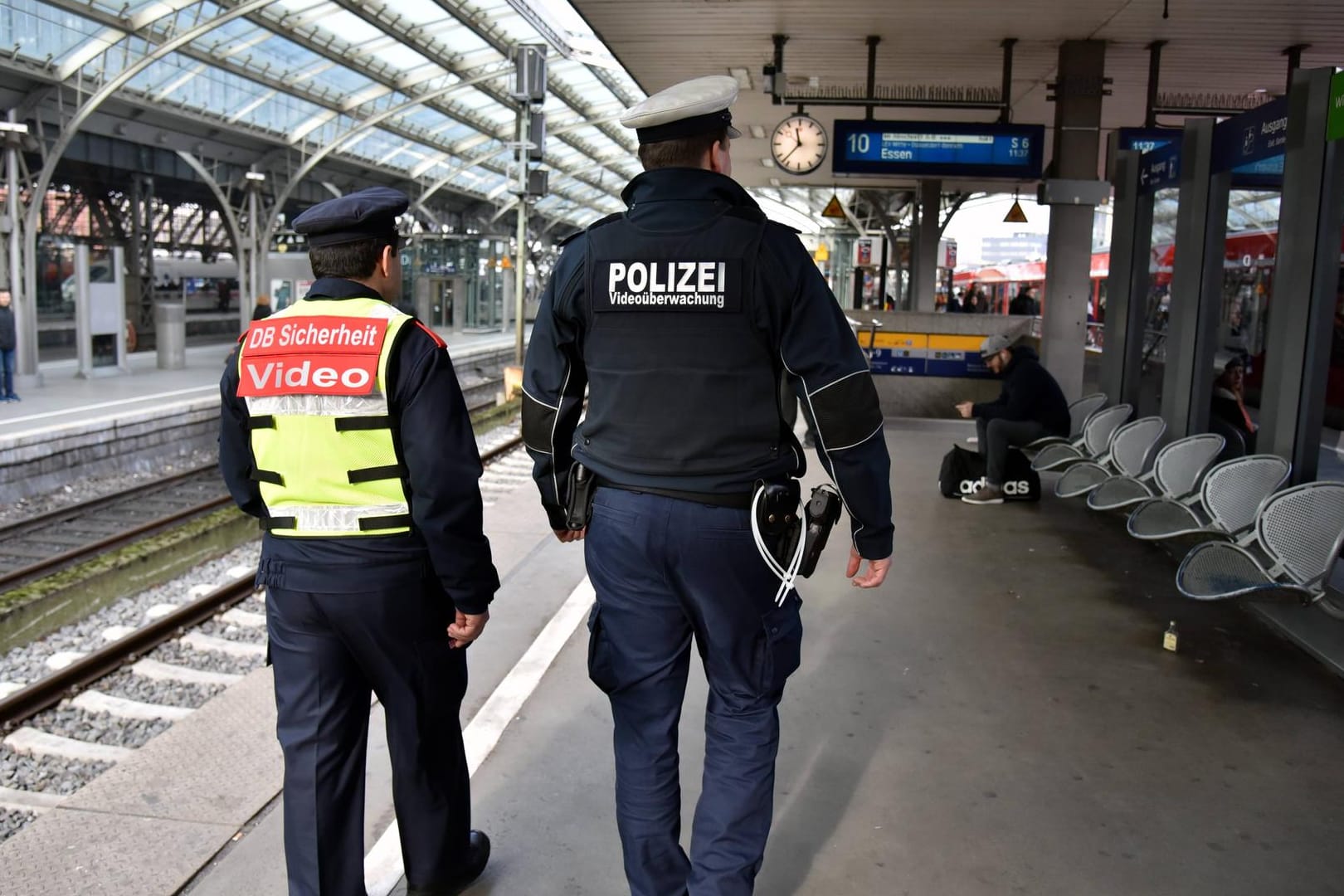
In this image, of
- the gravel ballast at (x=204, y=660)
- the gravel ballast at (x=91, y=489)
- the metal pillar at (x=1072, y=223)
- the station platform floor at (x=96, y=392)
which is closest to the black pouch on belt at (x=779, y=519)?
the gravel ballast at (x=204, y=660)

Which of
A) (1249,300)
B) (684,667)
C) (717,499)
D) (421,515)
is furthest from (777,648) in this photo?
(1249,300)

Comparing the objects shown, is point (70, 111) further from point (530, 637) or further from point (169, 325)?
point (530, 637)

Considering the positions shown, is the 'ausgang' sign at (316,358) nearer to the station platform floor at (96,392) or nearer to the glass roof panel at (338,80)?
the station platform floor at (96,392)

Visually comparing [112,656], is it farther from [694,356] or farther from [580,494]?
[694,356]

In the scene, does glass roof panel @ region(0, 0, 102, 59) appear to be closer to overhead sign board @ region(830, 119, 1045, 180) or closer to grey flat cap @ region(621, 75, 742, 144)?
Result: overhead sign board @ region(830, 119, 1045, 180)

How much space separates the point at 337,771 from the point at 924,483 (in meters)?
6.74

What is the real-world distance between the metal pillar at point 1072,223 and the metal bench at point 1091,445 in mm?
2683

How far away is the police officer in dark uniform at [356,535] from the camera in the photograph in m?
2.45

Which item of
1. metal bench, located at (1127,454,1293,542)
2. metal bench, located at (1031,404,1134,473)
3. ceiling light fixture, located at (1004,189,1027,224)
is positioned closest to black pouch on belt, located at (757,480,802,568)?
A: metal bench, located at (1127,454,1293,542)

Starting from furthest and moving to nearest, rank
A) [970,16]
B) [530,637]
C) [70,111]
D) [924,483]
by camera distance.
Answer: [70,111] → [970,16] → [924,483] → [530,637]

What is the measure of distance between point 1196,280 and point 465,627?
6.11 metres

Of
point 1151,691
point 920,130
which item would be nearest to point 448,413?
point 1151,691

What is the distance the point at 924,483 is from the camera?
8703 millimetres

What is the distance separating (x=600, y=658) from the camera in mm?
2568
